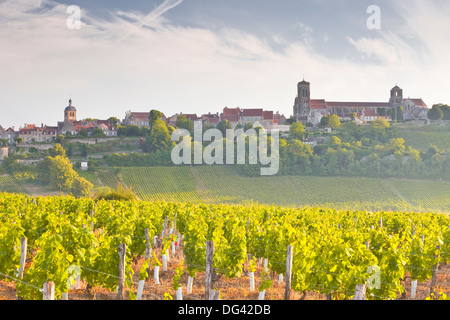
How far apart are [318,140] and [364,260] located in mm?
80560

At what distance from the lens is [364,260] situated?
9.31m

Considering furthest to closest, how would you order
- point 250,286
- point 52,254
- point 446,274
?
point 446,274
point 250,286
point 52,254

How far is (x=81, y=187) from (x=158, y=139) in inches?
1009

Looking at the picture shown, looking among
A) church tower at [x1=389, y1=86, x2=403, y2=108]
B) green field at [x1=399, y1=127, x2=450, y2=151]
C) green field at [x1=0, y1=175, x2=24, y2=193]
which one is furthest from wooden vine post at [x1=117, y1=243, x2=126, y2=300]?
church tower at [x1=389, y1=86, x2=403, y2=108]

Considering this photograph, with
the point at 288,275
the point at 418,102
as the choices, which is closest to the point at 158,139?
the point at 288,275

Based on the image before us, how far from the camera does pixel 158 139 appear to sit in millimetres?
82562

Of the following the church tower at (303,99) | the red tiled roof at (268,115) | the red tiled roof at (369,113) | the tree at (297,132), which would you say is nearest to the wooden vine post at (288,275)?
the tree at (297,132)

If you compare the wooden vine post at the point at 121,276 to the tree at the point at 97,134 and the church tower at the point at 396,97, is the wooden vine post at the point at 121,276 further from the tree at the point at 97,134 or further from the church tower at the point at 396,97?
the church tower at the point at 396,97

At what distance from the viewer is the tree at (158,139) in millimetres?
81219

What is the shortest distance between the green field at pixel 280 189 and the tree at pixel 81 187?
3257 mm

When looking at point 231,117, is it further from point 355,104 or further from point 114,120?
point 355,104
